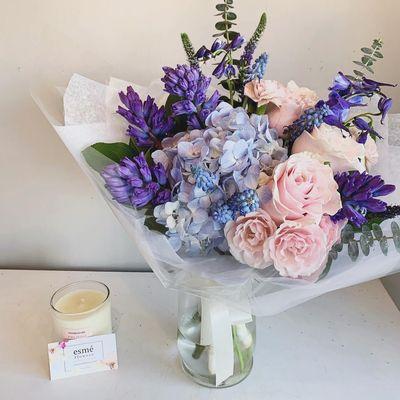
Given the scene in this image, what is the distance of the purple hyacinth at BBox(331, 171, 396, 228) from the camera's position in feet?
1.93

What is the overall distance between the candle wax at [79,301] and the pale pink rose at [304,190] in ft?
1.39

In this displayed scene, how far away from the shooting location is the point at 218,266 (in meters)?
0.66

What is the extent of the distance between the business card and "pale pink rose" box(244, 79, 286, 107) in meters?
0.44

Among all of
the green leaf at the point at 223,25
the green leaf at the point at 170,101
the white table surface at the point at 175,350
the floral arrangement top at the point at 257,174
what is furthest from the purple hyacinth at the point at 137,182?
the white table surface at the point at 175,350

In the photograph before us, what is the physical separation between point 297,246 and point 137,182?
0.68ft

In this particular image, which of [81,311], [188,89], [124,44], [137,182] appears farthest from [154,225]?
[124,44]

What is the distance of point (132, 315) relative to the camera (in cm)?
97

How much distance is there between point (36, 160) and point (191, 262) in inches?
20.8

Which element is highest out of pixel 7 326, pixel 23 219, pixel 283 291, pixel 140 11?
pixel 140 11

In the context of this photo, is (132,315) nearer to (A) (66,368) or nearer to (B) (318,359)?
(A) (66,368)

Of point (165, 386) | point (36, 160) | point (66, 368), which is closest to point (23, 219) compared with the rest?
point (36, 160)

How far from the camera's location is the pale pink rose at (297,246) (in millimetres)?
578

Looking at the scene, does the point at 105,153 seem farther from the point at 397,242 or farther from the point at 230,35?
the point at 397,242

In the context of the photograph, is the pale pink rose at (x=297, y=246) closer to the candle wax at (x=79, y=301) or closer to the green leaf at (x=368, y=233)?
the green leaf at (x=368, y=233)
